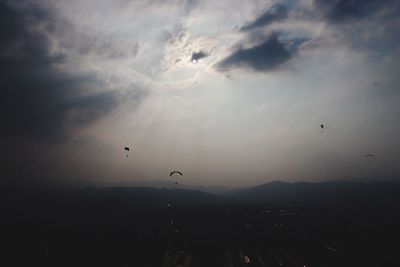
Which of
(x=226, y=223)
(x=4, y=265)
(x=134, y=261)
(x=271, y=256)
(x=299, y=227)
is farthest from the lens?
(x=226, y=223)

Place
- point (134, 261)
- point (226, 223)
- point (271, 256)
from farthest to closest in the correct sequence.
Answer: point (226, 223), point (271, 256), point (134, 261)

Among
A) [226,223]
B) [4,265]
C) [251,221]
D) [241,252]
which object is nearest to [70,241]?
[4,265]

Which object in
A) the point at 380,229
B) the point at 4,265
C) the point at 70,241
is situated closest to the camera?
the point at 4,265

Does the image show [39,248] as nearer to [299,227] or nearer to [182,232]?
[182,232]

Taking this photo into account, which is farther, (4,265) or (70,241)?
(70,241)

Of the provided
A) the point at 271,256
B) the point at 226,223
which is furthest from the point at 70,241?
the point at 226,223

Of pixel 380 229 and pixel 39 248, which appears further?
pixel 380 229

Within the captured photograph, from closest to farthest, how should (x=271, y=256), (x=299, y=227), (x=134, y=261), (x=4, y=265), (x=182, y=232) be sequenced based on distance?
(x=4, y=265) < (x=134, y=261) < (x=271, y=256) < (x=182, y=232) < (x=299, y=227)

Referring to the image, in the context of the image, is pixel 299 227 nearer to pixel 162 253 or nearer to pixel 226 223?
pixel 226 223
